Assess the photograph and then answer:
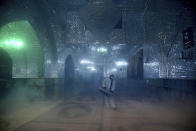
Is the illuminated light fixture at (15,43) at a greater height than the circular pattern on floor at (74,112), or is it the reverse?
the illuminated light fixture at (15,43)

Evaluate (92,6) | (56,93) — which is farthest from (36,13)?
(56,93)

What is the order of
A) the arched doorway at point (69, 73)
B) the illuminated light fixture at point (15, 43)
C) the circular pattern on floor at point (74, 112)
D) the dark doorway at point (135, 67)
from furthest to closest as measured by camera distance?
the dark doorway at point (135, 67) < the arched doorway at point (69, 73) < the illuminated light fixture at point (15, 43) < the circular pattern on floor at point (74, 112)

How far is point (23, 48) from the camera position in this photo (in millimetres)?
7504

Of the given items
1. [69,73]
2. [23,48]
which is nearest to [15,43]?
[23,48]

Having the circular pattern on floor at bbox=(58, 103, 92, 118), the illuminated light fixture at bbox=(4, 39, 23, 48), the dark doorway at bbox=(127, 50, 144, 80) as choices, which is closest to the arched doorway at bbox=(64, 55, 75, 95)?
the illuminated light fixture at bbox=(4, 39, 23, 48)

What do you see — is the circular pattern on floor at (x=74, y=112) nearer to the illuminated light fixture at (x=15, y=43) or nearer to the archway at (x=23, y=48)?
the archway at (x=23, y=48)

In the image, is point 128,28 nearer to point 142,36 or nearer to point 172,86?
point 142,36

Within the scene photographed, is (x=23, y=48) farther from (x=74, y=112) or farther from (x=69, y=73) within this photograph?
(x=74, y=112)

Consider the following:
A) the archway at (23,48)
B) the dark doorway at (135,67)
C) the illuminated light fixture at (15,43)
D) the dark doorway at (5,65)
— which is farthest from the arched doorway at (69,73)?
the dark doorway at (135,67)

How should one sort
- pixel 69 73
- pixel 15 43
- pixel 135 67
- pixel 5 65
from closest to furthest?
pixel 15 43 → pixel 5 65 → pixel 69 73 → pixel 135 67

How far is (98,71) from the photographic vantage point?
71.4 feet

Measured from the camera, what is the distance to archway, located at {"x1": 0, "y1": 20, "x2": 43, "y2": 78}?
717 centimetres

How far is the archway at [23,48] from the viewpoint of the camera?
717 cm

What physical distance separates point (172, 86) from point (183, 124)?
195 cm
